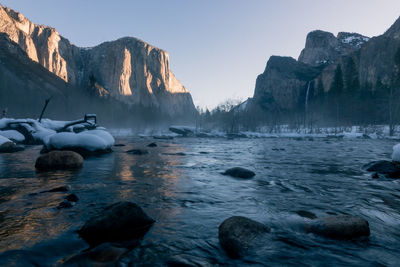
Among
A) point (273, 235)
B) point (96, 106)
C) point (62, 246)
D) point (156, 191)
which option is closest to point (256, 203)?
point (273, 235)

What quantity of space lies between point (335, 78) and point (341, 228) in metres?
72.8

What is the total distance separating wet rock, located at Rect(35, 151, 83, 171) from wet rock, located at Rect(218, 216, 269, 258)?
644 cm

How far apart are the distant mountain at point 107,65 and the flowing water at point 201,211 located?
8330 centimetres

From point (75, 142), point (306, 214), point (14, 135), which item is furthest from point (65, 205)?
point (14, 135)

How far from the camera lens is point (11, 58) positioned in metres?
61.5

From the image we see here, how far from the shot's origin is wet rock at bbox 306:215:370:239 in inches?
111

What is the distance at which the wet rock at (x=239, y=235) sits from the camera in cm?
250

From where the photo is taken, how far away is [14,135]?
15586 millimetres

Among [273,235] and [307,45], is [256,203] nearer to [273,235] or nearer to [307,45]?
[273,235]

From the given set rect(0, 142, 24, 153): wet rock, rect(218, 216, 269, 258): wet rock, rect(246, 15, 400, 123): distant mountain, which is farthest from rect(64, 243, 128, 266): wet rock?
rect(246, 15, 400, 123): distant mountain

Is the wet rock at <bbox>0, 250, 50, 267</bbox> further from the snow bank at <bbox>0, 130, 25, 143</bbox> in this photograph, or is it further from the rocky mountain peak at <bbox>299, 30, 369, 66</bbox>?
the rocky mountain peak at <bbox>299, 30, 369, 66</bbox>

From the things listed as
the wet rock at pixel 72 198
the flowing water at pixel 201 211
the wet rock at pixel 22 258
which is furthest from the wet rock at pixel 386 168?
the wet rock at pixel 22 258

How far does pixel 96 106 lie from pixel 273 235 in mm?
86243

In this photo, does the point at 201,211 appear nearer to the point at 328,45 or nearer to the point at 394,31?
the point at 394,31
